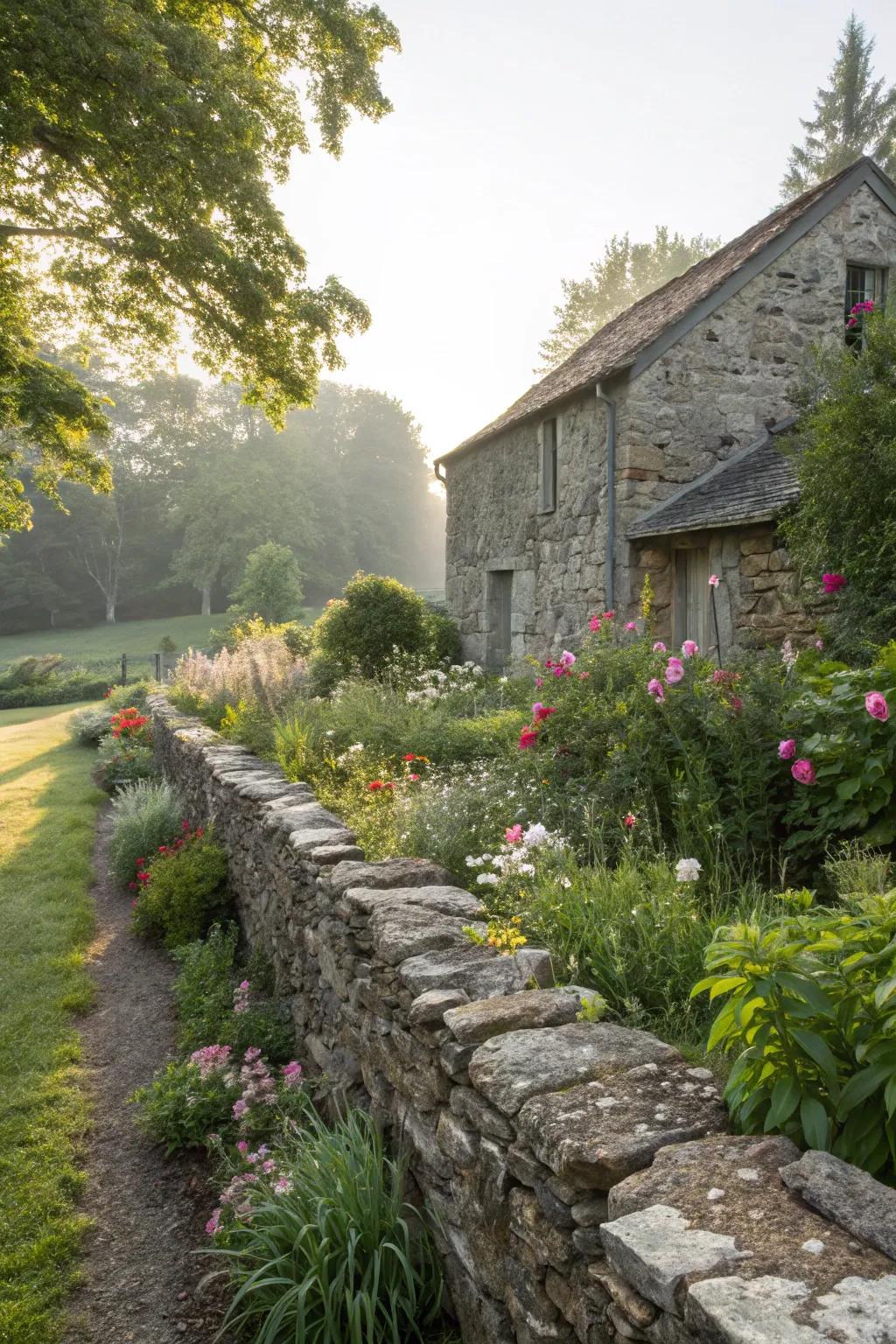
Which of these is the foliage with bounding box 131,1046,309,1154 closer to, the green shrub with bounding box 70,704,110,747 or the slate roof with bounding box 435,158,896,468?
the slate roof with bounding box 435,158,896,468

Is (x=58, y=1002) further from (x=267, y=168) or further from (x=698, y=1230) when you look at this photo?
(x=267, y=168)

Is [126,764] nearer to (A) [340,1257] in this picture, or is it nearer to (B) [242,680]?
(B) [242,680]


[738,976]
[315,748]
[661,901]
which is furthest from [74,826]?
[738,976]

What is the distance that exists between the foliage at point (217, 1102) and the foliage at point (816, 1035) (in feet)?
8.57

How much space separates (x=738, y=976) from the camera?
5.80 ft

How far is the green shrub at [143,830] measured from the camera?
7941mm

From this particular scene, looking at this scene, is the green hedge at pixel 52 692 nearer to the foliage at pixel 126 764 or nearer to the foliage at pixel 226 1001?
the foliage at pixel 126 764

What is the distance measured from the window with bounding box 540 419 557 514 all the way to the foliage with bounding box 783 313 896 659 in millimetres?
4527

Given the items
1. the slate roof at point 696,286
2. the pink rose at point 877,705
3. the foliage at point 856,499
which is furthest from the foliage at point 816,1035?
the slate roof at point 696,286

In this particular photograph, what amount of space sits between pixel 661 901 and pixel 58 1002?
436cm

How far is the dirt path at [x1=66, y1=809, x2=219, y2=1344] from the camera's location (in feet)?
9.73

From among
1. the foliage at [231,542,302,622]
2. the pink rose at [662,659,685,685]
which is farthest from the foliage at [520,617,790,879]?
the foliage at [231,542,302,622]

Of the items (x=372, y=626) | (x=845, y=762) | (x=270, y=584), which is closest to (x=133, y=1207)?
(x=845, y=762)

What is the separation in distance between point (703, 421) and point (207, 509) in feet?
129
